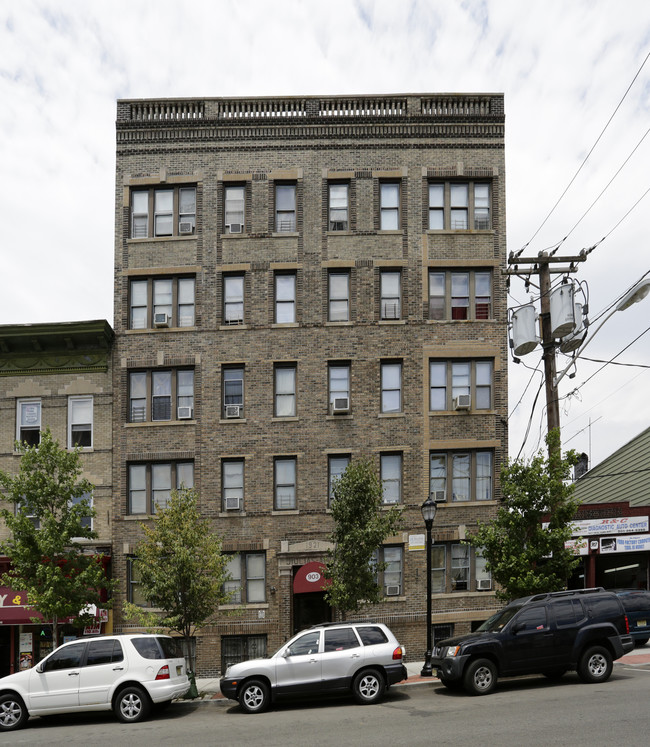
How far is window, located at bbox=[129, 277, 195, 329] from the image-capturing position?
26.0m

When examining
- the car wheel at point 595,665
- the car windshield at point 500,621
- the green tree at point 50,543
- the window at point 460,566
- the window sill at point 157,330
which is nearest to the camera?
the car wheel at point 595,665

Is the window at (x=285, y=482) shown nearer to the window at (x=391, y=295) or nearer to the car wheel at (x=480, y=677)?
the window at (x=391, y=295)

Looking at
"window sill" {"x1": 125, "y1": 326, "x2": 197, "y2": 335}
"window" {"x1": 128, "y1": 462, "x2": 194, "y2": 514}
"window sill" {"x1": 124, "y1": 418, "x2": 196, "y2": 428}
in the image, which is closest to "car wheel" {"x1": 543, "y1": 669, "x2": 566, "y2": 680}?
"window" {"x1": 128, "y1": 462, "x2": 194, "y2": 514}

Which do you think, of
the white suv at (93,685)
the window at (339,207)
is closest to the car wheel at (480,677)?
the white suv at (93,685)

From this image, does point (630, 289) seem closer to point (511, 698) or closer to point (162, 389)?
point (511, 698)

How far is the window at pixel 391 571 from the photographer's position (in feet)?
80.9

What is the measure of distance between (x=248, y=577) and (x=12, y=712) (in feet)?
31.8

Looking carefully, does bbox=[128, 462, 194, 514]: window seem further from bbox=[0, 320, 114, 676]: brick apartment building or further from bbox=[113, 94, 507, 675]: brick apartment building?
bbox=[0, 320, 114, 676]: brick apartment building

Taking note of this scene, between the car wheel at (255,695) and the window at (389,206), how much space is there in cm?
1526

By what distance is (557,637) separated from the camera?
16078 millimetres

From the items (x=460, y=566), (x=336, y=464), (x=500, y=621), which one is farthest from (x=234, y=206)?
(x=500, y=621)

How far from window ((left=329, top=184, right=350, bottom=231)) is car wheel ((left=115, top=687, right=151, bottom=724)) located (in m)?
15.5

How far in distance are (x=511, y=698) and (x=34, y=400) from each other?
1744 cm

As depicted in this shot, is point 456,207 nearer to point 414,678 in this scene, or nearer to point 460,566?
point 460,566
